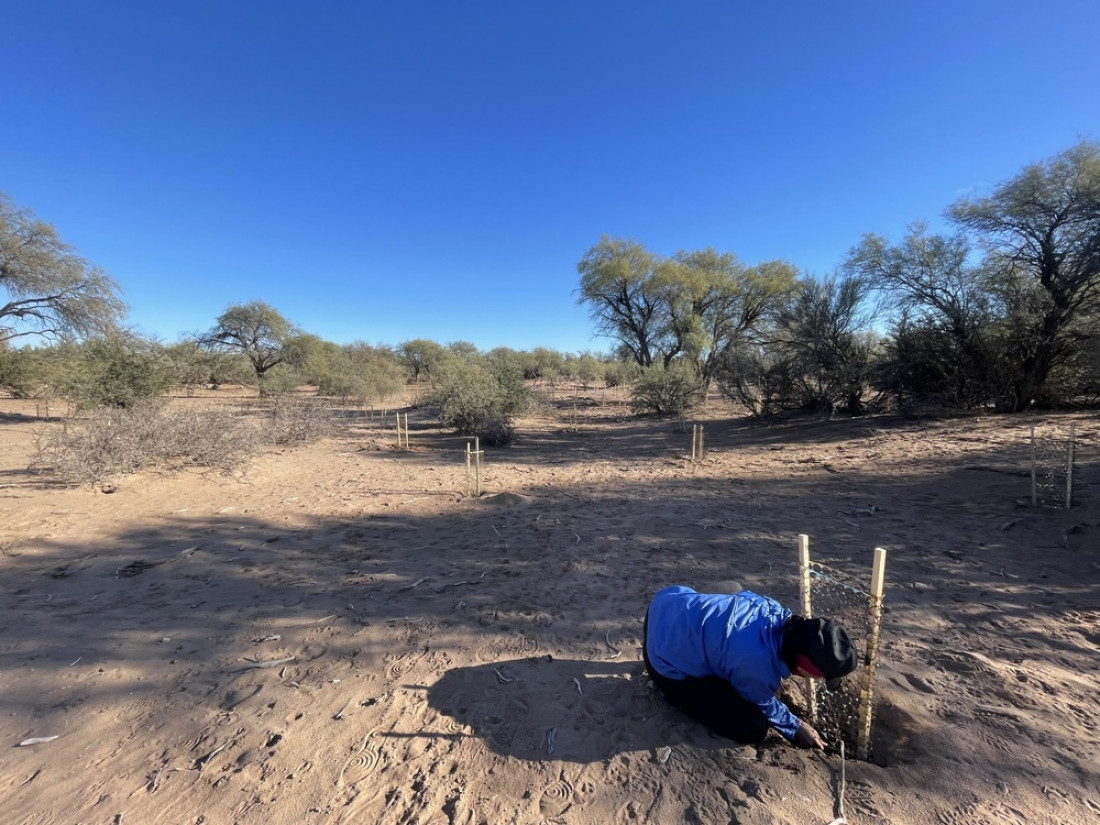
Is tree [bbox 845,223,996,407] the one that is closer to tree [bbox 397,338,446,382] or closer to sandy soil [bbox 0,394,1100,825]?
sandy soil [bbox 0,394,1100,825]

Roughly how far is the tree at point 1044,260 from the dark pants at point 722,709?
13553mm

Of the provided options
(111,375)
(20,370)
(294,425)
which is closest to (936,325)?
(294,425)

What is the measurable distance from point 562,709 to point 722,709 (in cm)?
89

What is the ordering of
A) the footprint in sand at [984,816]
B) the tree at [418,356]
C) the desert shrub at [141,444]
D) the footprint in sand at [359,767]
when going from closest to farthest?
the footprint in sand at [984,816] → the footprint in sand at [359,767] → the desert shrub at [141,444] → the tree at [418,356]

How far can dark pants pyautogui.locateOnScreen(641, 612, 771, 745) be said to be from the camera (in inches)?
87.6

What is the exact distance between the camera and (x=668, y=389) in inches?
770

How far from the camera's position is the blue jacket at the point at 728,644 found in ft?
7.02

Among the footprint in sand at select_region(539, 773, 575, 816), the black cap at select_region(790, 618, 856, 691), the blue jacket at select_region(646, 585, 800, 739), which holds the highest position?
the black cap at select_region(790, 618, 856, 691)

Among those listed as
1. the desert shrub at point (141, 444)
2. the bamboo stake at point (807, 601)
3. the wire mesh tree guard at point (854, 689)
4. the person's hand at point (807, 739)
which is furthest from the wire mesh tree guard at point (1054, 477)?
the desert shrub at point (141, 444)

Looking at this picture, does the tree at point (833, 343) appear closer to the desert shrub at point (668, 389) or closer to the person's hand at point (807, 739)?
the desert shrub at point (668, 389)

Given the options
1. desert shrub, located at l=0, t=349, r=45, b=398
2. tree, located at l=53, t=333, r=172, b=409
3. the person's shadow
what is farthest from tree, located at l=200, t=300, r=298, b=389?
the person's shadow

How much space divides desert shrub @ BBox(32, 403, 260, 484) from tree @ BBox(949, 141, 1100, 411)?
1795cm

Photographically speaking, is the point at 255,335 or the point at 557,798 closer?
the point at 557,798

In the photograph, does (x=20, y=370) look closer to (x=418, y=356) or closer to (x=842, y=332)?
(x=418, y=356)
